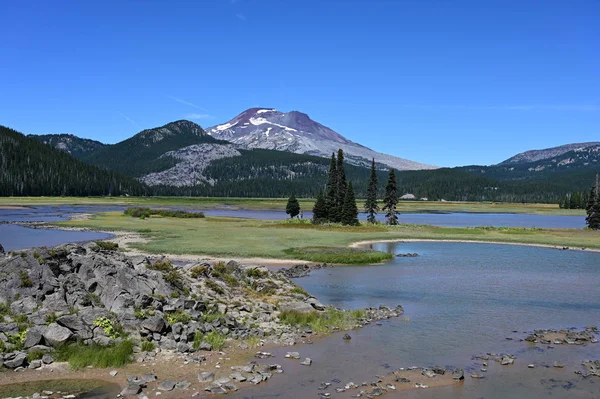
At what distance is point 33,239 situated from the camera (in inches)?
2589

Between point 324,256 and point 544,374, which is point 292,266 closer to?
point 324,256

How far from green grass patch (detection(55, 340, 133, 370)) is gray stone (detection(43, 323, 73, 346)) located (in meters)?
0.30

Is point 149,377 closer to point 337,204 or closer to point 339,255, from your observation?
point 339,255

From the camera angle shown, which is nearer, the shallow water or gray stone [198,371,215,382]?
gray stone [198,371,215,382]

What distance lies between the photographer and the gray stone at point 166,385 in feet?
58.7

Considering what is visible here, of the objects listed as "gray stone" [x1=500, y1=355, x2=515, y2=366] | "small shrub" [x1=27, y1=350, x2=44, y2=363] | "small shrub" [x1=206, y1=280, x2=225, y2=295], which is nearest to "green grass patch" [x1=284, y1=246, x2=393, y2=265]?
"small shrub" [x1=206, y1=280, x2=225, y2=295]

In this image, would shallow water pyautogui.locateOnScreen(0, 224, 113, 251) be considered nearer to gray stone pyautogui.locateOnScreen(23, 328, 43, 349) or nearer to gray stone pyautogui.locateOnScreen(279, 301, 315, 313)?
gray stone pyautogui.locateOnScreen(279, 301, 315, 313)

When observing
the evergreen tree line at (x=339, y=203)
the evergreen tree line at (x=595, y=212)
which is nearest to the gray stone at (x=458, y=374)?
the evergreen tree line at (x=339, y=203)

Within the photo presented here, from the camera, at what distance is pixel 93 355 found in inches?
799

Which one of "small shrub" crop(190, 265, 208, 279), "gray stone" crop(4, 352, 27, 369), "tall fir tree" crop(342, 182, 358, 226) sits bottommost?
"gray stone" crop(4, 352, 27, 369)

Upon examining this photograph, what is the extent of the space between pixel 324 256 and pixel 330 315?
26.0 meters

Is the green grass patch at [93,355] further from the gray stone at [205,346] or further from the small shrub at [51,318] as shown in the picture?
the gray stone at [205,346]

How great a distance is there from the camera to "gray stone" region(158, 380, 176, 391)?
17891 mm

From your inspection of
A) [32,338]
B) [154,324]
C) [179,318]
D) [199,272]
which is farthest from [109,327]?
[199,272]
